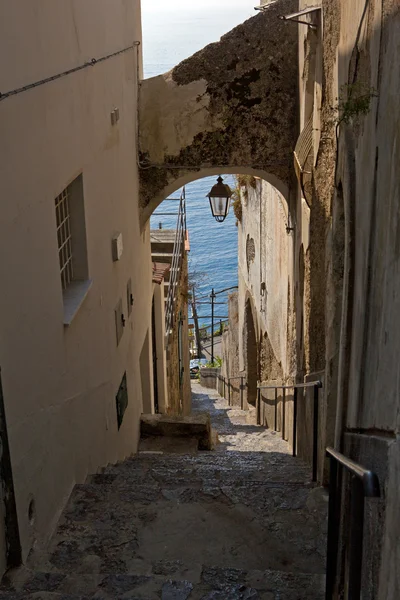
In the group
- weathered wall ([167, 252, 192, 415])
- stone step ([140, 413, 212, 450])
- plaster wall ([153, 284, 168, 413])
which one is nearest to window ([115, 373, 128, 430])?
stone step ([140, 413, 212, 450])

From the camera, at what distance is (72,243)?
6121 mm

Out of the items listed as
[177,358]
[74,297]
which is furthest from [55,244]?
[177,358]

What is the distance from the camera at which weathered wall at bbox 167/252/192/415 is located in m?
14.3

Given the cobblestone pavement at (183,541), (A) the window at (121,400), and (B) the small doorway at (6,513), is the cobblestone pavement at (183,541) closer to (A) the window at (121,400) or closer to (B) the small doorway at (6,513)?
(B) the small doorway at (6,513)

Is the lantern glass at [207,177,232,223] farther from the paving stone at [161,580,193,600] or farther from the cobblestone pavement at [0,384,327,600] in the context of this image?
the paving stone at [161,580,193,600]

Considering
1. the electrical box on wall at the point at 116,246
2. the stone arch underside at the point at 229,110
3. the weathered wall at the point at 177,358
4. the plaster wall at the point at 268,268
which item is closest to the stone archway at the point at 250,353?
the plaster wall at the point at 268,268

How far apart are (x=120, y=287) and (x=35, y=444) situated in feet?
13.2

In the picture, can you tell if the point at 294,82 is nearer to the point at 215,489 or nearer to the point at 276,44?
the point at 276,44

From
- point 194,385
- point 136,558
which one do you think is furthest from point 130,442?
point 194,385

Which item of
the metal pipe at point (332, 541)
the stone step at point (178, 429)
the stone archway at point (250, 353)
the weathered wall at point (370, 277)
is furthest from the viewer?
the stone archway at point (250, 353)

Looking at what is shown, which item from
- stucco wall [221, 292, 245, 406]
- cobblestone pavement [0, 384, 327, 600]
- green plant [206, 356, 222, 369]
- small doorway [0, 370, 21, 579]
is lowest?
green plant [206, 356, 222, 369]

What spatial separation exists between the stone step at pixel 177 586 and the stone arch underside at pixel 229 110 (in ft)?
19.8

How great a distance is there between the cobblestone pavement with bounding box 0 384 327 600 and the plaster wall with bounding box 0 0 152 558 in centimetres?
27

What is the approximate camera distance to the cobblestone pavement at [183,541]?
375cm
